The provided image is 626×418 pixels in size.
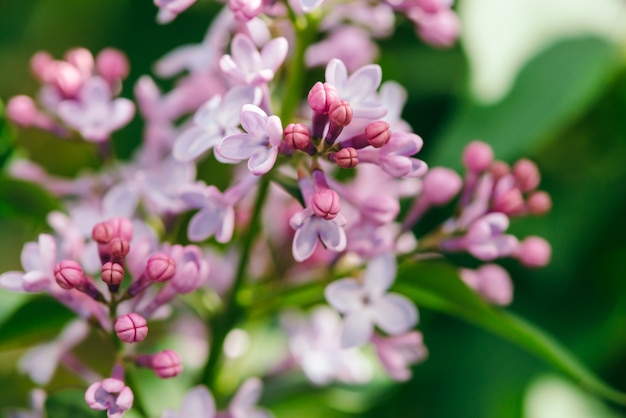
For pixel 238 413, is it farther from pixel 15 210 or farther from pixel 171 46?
pixel 171 46

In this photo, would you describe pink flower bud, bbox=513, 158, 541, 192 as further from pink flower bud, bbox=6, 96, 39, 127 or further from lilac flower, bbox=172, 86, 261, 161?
pink flower bud, bbox=6, 96, 39, 127

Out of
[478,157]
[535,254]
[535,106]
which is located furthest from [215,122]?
[535,106]

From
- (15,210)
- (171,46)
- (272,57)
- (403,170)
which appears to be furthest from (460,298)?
(171,46)

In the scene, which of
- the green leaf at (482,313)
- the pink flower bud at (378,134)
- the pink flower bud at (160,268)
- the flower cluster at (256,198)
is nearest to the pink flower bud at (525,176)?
the flower cluster at (256,198)

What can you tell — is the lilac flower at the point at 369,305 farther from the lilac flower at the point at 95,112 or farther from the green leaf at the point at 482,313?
the lilac flower at the point at 95,112

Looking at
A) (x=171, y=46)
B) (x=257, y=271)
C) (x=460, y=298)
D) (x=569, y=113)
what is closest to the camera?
(x=460, y=298)

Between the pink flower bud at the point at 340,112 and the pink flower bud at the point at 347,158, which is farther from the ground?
the pink flower bud at the point at 340,112

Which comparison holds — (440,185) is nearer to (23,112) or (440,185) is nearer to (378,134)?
(378,134)
